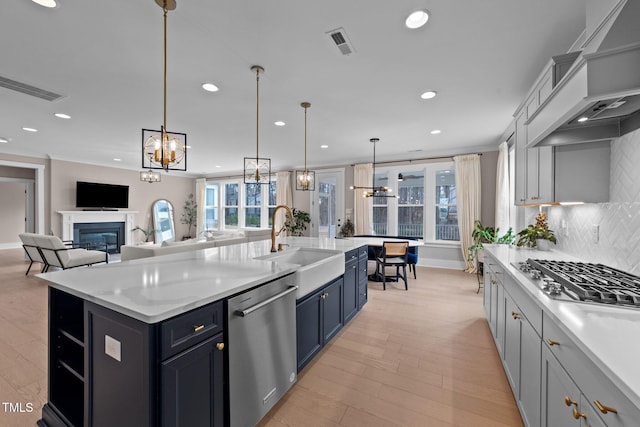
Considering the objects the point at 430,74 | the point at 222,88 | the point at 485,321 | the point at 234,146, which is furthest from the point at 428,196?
the point at 222,88

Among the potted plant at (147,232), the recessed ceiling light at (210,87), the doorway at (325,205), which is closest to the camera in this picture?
the recessed ceiling light at (210,87)

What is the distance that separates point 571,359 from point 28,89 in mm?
5067

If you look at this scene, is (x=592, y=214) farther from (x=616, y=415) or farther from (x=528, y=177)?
(x=616, y=415)

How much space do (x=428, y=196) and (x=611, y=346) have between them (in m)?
5.66

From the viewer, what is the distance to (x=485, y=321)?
3.15m

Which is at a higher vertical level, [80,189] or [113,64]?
[113,64]

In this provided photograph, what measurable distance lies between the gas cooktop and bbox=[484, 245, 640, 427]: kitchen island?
0.12 feet

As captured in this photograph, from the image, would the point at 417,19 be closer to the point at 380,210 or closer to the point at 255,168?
the point at 255,168

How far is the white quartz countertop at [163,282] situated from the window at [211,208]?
8.03m

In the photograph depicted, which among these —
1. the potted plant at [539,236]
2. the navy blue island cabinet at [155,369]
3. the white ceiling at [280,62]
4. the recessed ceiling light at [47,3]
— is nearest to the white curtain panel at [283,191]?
the white ceiling at [280,62]

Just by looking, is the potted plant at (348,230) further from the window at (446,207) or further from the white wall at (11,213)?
the white wall at (11,213)

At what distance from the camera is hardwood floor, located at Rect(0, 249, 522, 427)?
5.63 feet

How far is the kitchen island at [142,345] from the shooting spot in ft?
3.46

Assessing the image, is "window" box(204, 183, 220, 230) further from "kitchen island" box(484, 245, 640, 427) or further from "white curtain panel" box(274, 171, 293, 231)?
"kitchen island" box(484, 245, 640, 427)
